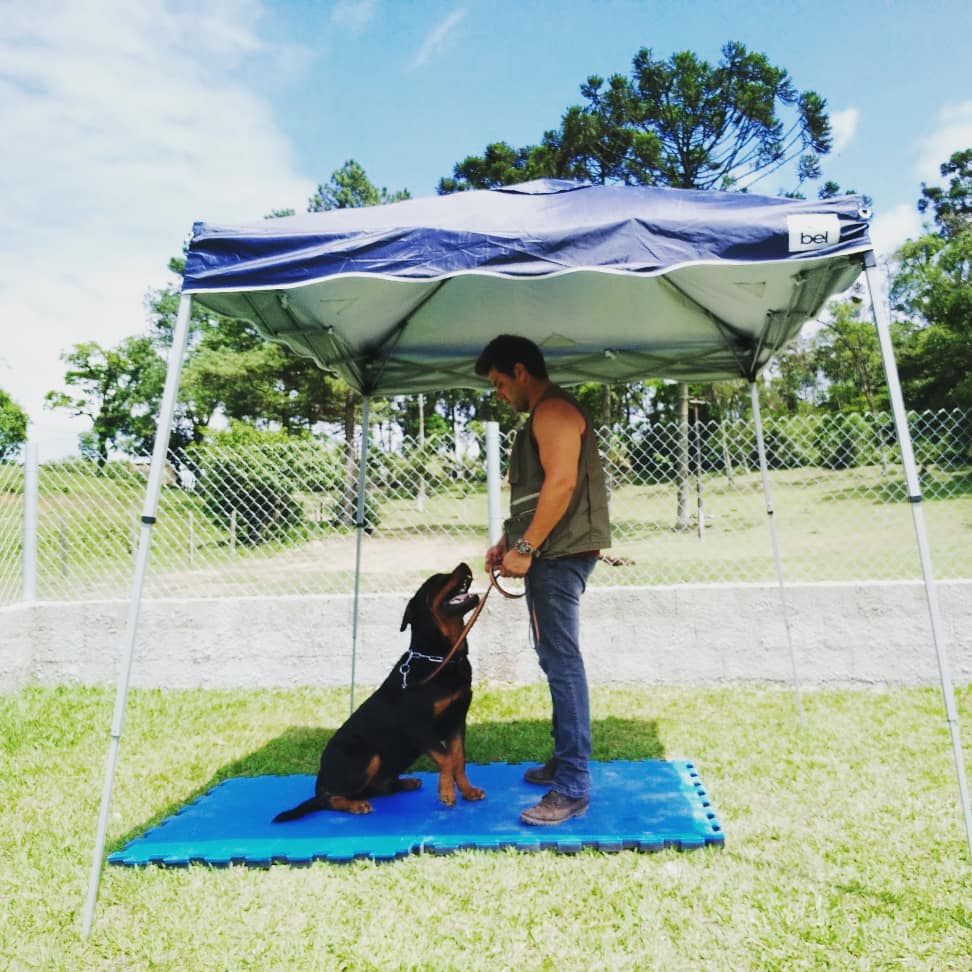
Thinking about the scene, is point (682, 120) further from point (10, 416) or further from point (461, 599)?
point (10, 416)

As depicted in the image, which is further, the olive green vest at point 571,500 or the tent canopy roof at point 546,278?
the olive green vest at point 571,500

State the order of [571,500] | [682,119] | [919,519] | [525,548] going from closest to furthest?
[919,519]
[525,548]
[571,500]
[682,119]

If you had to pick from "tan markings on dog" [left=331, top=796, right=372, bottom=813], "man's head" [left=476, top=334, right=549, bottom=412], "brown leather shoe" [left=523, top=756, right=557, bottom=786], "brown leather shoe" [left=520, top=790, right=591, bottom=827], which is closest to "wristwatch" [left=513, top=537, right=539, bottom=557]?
"man's head" [left=476, top=334, right=549, bottom=412]

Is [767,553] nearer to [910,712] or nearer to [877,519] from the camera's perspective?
[877,519]

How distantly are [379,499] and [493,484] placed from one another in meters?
0.95

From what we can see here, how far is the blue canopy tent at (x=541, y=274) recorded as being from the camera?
284 cm

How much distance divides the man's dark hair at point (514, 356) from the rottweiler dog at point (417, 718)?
0.92 meters

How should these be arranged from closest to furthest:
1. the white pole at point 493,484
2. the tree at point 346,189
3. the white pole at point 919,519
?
the white pole at point 919,519, the white pole at point 493,484, the tree at point 346,189

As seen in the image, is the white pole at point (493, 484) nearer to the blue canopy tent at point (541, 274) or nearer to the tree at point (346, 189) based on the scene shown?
the blue canopy tent at point (541, 274)

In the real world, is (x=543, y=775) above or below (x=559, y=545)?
below

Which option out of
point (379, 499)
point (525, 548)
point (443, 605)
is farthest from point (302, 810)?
point (379, 499)

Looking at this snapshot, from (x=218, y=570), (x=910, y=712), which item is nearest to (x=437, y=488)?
(x=218, y=570)

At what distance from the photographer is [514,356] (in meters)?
3.58

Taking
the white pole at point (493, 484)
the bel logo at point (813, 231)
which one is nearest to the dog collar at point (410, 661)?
the bel logo at point (813, 231)
